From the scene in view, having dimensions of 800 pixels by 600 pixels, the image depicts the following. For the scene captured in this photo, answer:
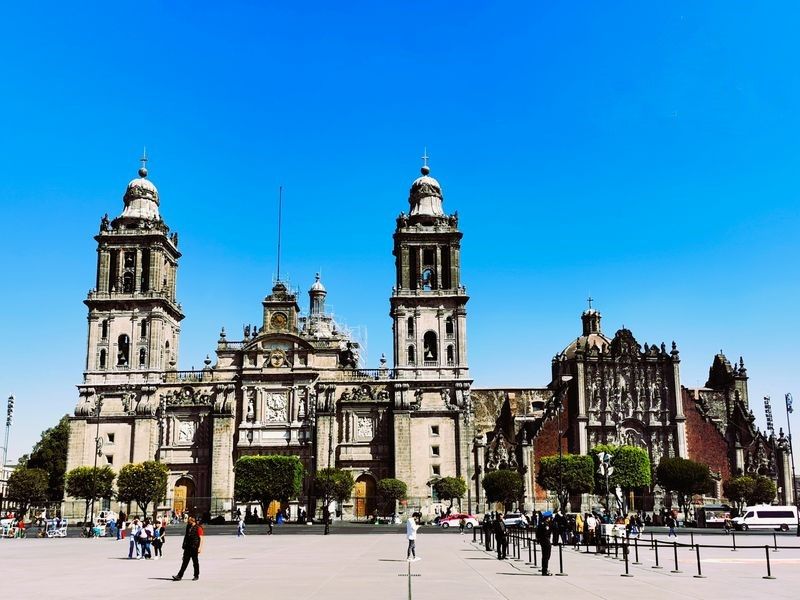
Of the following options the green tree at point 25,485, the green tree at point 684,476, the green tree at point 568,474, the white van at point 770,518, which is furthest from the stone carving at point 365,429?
the white van at point 770,518

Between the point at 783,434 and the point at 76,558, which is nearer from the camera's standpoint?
the point at 76,558

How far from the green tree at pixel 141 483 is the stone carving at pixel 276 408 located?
422 inches

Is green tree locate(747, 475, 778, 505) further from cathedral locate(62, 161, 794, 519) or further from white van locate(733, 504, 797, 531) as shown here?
white van locate(733, 504, 797, 531)

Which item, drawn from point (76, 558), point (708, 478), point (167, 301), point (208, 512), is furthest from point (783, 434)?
point (76, 558)

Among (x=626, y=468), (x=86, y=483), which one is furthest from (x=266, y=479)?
(x=626, y=468)

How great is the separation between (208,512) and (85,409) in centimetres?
1340

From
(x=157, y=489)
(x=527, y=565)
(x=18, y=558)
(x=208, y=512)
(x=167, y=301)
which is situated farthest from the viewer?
(x=167, y=301)

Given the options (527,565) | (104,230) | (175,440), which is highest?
(104,230)

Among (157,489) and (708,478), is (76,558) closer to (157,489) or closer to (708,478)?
(157,489)

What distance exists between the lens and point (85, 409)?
2896 inches

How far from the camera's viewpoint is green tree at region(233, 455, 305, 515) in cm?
6588

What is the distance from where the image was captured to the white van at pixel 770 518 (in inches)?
2100

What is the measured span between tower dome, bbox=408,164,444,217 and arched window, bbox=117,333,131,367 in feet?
85.5

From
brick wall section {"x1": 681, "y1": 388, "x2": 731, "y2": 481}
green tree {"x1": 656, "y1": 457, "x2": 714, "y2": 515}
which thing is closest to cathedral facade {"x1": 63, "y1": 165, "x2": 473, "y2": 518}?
green tree {"x1": 656, "y1": 457, "x2": 714, "y2": 515}
